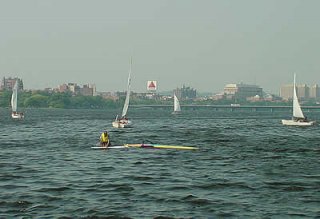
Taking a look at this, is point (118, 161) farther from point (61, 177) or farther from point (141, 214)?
point (141, 214)

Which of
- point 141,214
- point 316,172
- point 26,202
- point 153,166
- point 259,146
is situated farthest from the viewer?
point 259,146

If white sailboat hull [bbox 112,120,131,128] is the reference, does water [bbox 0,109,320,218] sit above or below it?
below

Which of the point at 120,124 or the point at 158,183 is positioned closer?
the point at 158,183

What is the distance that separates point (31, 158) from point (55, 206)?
2546cm

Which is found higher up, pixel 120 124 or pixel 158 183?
pixel 120 124

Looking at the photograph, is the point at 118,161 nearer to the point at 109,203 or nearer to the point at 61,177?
the point at 61,177

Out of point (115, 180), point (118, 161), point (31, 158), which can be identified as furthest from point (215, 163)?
point (31, 158)

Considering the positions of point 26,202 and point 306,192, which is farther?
point 306,192

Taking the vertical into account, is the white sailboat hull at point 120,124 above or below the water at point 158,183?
above

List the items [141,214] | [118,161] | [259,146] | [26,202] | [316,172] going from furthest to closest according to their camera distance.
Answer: [259,146]
[118,161]
[316,172]
[26,202]
[141,214]

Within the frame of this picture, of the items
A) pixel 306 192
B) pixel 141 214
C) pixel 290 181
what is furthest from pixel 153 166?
pixel 141 214

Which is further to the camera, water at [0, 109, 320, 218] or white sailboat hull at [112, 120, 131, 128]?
white sailboat hull at [112, 120, 131, 128]

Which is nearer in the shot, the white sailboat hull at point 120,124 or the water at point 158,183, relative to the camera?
the water at point 158,183

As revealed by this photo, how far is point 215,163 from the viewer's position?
51625 millimetres
